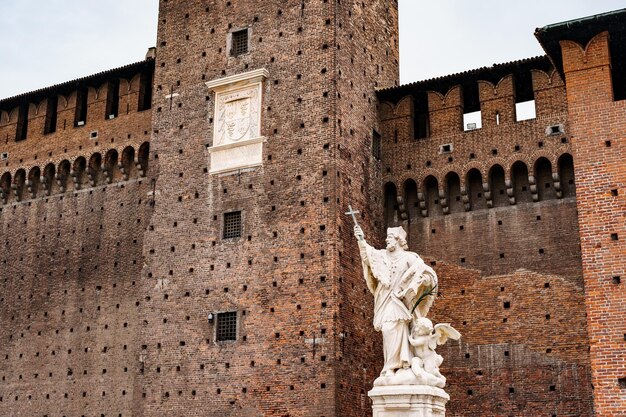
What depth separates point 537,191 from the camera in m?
16.5

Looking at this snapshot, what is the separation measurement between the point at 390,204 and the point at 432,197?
2.78 feet

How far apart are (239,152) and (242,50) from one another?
210cm

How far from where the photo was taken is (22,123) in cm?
2173

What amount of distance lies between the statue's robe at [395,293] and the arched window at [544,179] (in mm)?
6367

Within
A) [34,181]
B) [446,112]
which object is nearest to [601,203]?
[446,112]

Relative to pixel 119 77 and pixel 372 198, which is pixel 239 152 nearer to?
pixel 372 198

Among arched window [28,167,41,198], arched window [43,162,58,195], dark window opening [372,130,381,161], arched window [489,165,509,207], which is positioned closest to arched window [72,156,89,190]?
arched window [43,162,58,195]

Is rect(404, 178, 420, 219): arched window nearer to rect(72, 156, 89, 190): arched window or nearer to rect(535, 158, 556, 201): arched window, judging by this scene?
rect(535, 158, 556, 201): arched window

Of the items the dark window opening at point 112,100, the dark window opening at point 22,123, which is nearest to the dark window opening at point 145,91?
the dark window opening at point 112,100

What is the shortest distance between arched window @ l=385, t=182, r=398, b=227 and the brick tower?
12.8 inches

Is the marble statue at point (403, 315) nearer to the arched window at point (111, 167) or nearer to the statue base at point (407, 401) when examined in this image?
the statue base at point (407, 401)

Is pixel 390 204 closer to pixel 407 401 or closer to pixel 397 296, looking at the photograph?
pixel 397 296

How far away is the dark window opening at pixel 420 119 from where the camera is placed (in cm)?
1847

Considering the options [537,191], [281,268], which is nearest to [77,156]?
[281,268]
